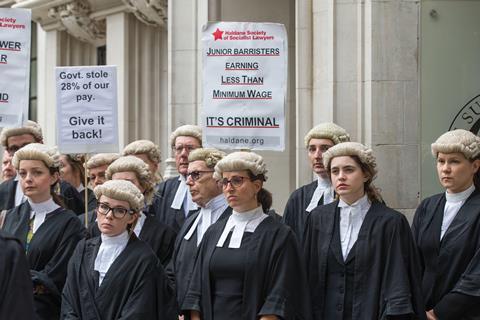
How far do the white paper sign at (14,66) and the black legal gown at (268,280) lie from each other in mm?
2905

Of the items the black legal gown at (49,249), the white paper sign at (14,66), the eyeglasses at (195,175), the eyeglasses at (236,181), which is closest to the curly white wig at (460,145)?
the eyeglasses at (236,181)

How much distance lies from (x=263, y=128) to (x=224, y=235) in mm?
1658

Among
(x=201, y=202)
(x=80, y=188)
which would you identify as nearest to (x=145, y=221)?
(x=201, y=202)

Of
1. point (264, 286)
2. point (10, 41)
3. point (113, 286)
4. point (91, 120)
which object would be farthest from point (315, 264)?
point (10, 41)

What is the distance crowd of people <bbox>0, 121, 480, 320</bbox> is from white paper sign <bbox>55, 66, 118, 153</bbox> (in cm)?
142

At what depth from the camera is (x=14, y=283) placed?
19.6ft

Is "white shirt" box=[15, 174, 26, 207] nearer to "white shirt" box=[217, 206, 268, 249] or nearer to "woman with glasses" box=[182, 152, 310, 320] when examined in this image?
"woman with glasses" box=[182, 152, 310, 320]

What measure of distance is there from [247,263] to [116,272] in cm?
85

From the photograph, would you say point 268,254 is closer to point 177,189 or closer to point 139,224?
point 139,224

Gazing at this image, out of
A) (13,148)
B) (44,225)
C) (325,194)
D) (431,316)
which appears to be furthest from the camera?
(13,148)

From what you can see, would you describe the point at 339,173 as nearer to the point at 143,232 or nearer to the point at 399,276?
the point at 399,276

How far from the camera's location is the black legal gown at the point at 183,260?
8.63 metres

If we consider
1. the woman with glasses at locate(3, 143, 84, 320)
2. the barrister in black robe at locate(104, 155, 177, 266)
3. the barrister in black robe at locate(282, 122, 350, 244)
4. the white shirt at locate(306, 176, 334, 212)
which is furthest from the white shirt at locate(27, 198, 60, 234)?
the white shirt at locate(306, 176, 334, 212)

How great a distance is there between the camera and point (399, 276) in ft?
26.1
